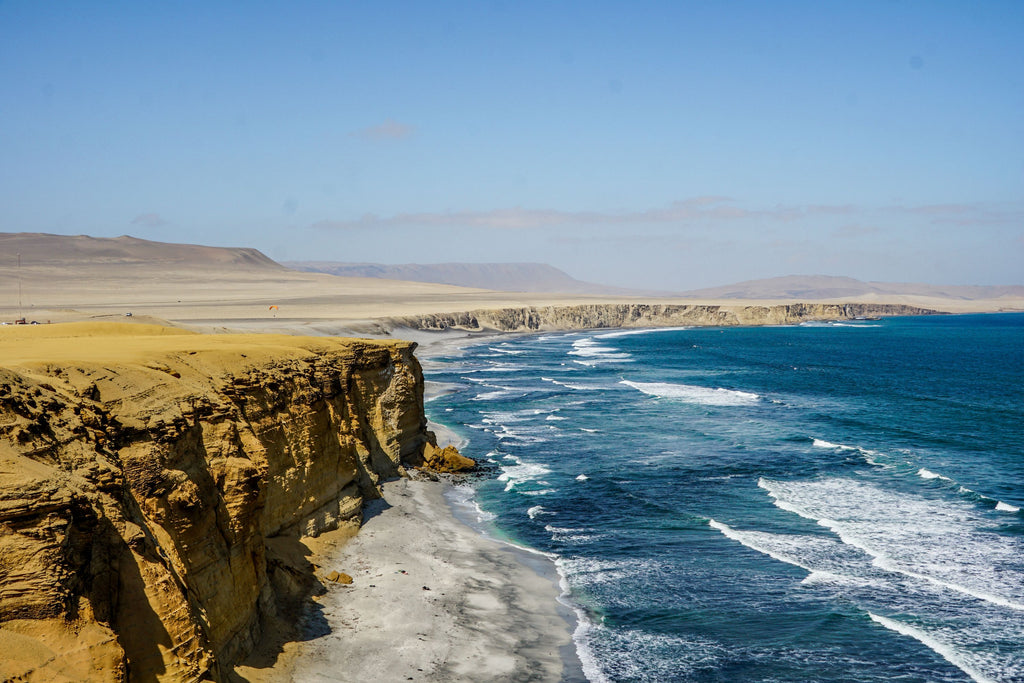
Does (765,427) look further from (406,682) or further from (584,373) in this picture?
(406,682)

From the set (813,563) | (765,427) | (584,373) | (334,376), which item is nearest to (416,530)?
(334,376)

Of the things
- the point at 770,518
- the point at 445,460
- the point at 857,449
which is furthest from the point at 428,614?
the point at 857,449

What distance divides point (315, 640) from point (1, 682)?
1103 centimetres

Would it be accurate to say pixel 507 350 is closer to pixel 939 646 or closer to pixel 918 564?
pixel 918 564

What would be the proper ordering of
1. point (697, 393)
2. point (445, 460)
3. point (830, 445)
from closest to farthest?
point (445, 460) < point (830, 445) < point (697, 393)

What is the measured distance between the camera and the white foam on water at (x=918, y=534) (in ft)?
86.2

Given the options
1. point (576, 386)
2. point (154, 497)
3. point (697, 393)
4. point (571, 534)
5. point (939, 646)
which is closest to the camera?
point (154, 497)

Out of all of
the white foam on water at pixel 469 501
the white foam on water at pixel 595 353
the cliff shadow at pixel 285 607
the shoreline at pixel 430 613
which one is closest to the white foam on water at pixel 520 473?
the white foam on water at pixel 469 501

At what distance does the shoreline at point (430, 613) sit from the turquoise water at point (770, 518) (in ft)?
4.18

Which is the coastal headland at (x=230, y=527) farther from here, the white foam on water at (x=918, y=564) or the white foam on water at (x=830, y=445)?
the white foam on water at (x=830, y=445)

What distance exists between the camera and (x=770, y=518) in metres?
33.6

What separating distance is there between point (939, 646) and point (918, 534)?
9642mm

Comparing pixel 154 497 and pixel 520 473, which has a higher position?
pixel 154 497

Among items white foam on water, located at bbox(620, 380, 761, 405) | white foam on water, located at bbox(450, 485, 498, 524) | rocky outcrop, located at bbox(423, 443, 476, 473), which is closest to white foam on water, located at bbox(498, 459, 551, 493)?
rocky outcrop, located at bbox(423, 443, 476, 473)
